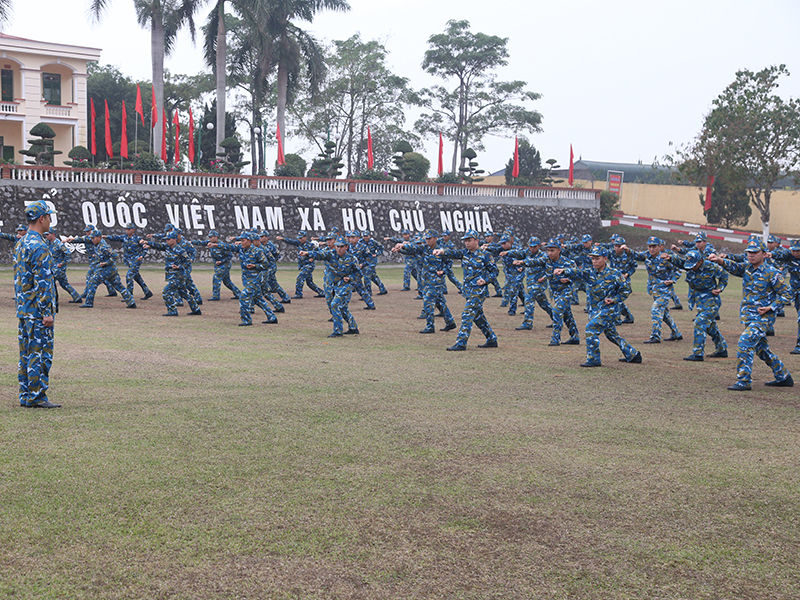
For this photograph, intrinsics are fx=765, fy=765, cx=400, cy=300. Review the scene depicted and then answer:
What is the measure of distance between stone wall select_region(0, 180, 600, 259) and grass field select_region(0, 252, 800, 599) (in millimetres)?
21828

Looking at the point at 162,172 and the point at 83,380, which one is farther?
the point at 162,172

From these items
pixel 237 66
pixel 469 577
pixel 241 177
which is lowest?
pixel 469 577

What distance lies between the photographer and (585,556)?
4648 millimetres

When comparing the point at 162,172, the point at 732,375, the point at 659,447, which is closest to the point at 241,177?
the point at 162,172

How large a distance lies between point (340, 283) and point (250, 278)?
2315 mm

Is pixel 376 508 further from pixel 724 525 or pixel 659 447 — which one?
pixel 659 447

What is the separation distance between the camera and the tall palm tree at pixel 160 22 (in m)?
35.0

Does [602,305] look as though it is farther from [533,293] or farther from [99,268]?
[99,268]

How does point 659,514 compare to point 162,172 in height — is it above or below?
below

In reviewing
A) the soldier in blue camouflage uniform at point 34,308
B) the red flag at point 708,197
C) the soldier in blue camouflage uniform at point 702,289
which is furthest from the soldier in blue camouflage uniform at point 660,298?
the red flag at point 708,197

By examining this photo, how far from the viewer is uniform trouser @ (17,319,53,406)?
24.2ft

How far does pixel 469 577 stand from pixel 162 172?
30698mm

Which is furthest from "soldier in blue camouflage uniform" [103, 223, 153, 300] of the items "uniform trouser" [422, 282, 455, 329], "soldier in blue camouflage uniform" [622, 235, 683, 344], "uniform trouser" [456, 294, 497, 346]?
"soldier in blue camouflage uniform" [622, 235, 683, 344]

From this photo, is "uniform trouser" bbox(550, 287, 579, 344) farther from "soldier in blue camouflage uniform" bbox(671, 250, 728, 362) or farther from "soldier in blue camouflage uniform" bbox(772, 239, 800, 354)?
"soldier in blue camouflage uniform" bbox(772, 239, 800, 354)
